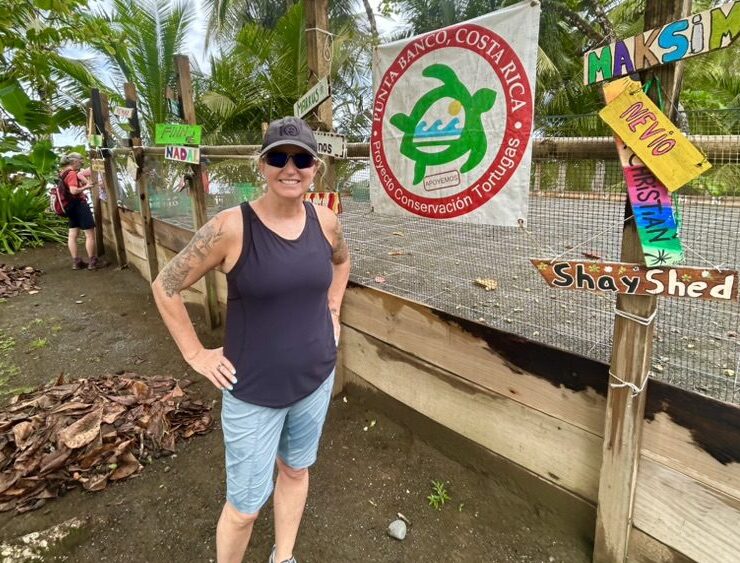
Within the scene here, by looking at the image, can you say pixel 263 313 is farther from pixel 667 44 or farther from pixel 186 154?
pixel 186 154

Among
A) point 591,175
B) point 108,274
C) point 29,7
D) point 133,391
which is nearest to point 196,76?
point 108,274

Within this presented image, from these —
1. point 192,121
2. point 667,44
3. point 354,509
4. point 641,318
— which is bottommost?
point 354,509

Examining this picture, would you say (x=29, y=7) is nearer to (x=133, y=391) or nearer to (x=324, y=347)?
(x=133, y=391)

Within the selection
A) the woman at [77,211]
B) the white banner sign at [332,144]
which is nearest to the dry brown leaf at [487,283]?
the white banner sign at [332,144]

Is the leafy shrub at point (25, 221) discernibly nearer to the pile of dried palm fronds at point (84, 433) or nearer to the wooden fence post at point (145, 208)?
the wooden fence post at point (145, 208)

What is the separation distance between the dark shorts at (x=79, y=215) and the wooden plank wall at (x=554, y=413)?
18.8ft

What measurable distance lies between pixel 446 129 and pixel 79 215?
665cm

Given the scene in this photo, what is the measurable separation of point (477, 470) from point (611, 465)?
75 cm

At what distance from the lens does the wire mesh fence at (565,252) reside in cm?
169

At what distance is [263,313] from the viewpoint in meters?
1.45

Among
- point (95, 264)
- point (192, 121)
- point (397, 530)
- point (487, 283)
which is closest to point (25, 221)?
point (95, 264)

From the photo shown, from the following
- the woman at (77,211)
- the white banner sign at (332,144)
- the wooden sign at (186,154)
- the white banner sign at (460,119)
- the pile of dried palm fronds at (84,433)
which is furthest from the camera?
the woman at (77,211)

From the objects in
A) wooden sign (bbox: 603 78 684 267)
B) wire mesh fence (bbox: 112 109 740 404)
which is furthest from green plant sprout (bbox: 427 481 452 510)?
wooden sign (bbox: 603 78 684 267)

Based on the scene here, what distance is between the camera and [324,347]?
1.61 m
